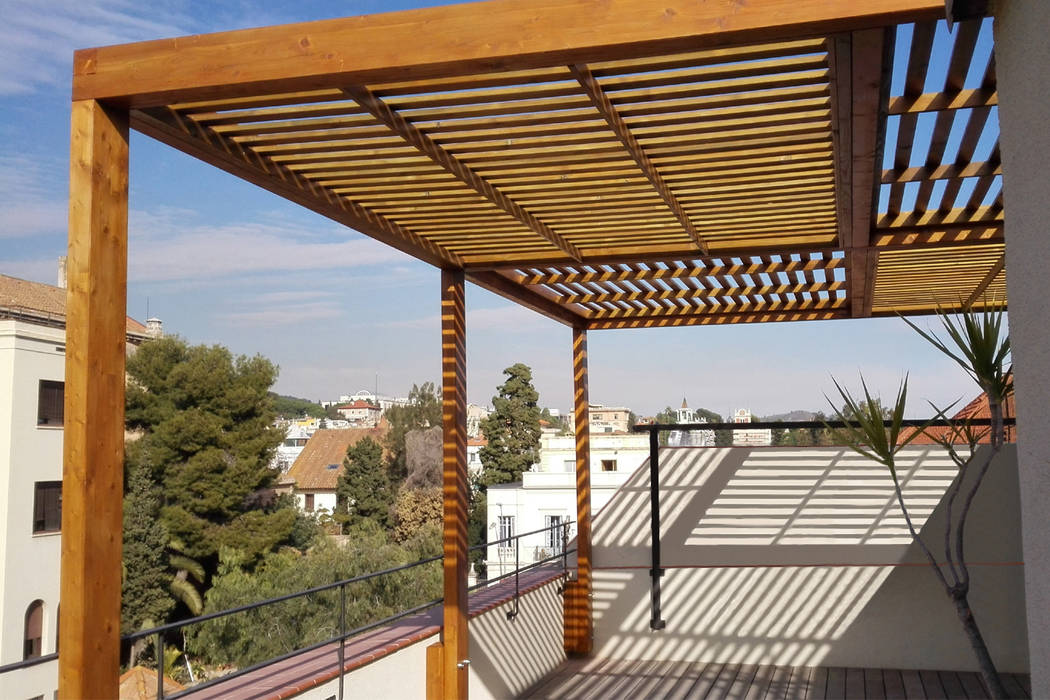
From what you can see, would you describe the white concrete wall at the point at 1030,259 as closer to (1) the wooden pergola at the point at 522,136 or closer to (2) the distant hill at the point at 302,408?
(1) the wooden pergola at the point at 522,136

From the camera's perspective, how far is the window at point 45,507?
22578 millimetres

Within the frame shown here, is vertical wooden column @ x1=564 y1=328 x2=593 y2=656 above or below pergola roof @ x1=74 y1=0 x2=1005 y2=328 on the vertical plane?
below

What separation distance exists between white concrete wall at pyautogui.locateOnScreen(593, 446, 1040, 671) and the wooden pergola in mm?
3861

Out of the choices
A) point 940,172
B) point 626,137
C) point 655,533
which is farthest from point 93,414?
point 655,533

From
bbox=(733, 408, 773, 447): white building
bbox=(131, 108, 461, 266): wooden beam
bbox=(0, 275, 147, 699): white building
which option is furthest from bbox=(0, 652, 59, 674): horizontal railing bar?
bbox=(0, 275, 147, 699): white building

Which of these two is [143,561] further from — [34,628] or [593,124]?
[593,124]

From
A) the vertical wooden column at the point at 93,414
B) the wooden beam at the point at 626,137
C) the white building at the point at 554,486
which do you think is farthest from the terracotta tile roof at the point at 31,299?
the vertical wooden column at the point at 93,414

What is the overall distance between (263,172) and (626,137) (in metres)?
1.48

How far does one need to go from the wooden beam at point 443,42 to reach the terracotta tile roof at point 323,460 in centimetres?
4765

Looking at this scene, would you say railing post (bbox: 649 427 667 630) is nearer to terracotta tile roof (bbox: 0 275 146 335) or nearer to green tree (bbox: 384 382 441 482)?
terracotta tile roof (bbox: 0 275 146 335)

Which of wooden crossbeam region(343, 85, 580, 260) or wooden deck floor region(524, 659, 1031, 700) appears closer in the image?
wooden crossbeam region(343, 85, 580, 260)

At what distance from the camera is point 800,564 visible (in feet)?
28.8

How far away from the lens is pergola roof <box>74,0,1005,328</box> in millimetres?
2875

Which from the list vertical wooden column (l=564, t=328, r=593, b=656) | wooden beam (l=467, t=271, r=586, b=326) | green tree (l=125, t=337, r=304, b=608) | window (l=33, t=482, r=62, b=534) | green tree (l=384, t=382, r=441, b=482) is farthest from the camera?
green tree (l=384, t=382, r=441, b=482)
